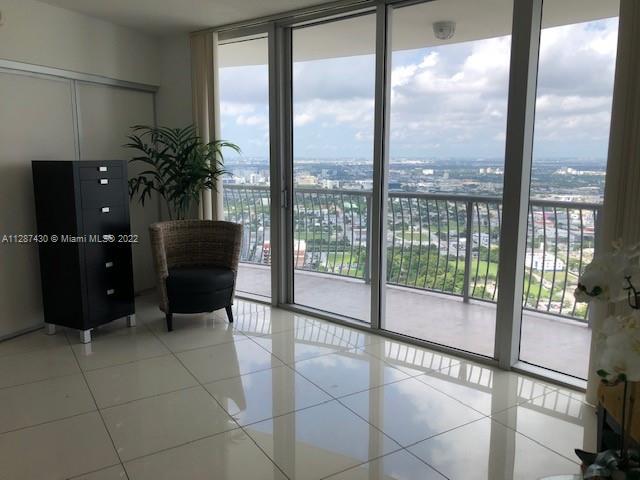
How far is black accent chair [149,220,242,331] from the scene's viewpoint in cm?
388

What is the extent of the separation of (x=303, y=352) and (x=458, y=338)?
1271 mm

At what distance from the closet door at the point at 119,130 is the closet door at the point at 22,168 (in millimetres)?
253

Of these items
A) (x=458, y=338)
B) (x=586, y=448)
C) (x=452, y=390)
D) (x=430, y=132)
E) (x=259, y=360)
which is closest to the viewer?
(x=586, y=448)

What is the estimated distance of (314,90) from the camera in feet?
14.8

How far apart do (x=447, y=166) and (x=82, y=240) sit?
299 centimetres

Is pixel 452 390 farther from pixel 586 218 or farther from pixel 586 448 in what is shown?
pixel 586 218

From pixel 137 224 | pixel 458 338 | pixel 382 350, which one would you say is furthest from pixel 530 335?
pixel 137 224

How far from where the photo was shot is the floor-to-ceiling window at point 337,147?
417cm

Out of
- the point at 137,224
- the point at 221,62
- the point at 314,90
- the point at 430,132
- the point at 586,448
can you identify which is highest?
the point at 221,62

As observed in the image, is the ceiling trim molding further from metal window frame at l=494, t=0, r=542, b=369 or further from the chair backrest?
the chair backrest

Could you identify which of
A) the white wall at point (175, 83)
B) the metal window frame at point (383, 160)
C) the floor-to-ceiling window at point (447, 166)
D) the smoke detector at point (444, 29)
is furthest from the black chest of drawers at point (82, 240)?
the smoke detector at point (444, 29)

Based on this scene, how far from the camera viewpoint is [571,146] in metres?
3.23

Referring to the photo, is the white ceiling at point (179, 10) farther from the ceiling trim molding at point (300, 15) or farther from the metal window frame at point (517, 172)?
the metal window frame at point (517, 172)

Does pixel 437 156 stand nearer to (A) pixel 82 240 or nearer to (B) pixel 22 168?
(A) pixel 82 240
